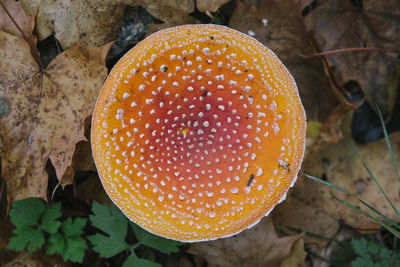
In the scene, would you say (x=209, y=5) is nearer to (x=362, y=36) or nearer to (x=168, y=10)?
(x=168, y=10)

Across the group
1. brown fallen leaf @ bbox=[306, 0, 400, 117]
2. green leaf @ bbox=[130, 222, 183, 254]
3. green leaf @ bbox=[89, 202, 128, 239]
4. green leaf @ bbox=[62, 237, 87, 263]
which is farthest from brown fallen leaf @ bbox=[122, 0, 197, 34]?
green leaf @ bbox=[62, 237, 87, 263]

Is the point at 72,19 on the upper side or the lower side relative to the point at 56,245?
upper

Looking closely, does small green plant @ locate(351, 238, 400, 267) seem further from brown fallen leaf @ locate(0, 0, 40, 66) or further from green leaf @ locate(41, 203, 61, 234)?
brown fallen leaf @ locate(0, 0, 40, 66)

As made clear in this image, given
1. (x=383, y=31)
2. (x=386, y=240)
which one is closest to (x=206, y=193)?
(x=386, y=240)

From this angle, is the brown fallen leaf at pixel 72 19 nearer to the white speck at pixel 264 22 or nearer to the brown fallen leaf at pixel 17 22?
the brown fallen leaf at pixel 17 22

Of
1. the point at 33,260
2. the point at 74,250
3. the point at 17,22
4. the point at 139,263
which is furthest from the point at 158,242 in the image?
the point at 17,22
